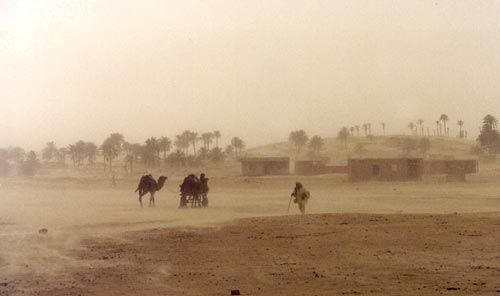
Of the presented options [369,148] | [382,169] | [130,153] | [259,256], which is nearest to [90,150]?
[130,153]

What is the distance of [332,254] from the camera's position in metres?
15.7

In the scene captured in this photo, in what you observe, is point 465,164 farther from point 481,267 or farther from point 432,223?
point 481,267

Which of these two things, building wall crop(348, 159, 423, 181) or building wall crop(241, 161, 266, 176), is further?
building wall crop(241, 161, 266, 176)

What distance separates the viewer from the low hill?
5027 inches

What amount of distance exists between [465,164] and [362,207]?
1423 inches

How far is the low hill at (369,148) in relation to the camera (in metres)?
128

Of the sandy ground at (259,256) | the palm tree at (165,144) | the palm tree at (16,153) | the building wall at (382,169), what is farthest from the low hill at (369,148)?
the sandy ground at (259,256)

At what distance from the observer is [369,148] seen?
13812cm

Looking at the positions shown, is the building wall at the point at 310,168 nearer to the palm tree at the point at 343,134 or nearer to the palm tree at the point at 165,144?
the palm tree at the point at 165,144

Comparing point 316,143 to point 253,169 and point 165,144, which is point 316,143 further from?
point 253,169

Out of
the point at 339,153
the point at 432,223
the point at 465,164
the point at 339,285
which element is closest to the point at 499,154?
the point at 339,153

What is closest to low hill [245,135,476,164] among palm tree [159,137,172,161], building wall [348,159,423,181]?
palm tree [159,137,172,161]

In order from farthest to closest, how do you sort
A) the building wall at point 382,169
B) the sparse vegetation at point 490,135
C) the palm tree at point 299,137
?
→ the palm tree at point 299,137 < the sparse vegetation at point 490,135 < the building wall at point 382,169

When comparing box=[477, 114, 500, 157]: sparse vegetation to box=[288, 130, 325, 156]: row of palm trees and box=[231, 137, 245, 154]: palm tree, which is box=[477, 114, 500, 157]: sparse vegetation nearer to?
box=[288, 130, 325, 156]: row of palm trees
